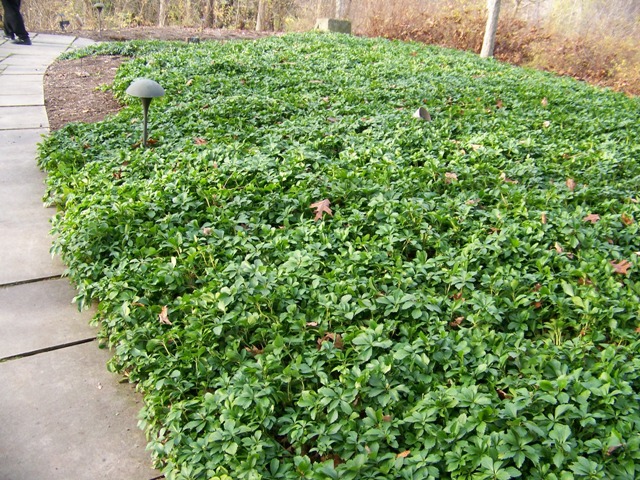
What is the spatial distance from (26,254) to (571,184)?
12.6 feet

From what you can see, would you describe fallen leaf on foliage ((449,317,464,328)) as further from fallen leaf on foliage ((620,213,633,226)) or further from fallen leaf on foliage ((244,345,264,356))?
fallen leaf on foliage ((620,213,633,226))

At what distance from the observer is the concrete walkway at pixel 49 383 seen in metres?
2.03

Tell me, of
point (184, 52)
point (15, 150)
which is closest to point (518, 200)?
point (15, 150)

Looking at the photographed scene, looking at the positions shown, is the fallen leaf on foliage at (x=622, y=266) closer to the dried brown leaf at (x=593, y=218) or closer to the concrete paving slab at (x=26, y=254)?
the dried brown leaf at (x=593, y=218)

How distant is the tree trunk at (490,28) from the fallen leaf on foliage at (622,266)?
935 centimetres

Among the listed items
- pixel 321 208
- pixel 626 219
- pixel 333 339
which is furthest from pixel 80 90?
pixel 626 219


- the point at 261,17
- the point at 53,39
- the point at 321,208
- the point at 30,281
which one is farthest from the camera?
the point at 261,17

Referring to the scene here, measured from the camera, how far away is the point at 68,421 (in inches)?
86.4

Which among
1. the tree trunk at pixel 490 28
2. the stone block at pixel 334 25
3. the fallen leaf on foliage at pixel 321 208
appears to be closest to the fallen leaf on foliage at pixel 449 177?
the fallen leaf on foliage at pixel 321 208

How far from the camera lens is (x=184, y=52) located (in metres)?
8.39

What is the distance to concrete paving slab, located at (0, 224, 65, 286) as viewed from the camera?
312 centimetres

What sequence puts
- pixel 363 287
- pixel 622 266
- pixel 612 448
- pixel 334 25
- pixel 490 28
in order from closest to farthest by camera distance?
pixel 612 448, pixel 363 287, pixel 622 266, pixel 490 28, pixel 334 25

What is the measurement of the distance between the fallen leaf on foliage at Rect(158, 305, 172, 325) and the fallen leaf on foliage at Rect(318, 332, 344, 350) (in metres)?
0.74

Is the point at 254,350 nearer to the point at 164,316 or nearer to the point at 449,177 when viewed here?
the point at 164,316
